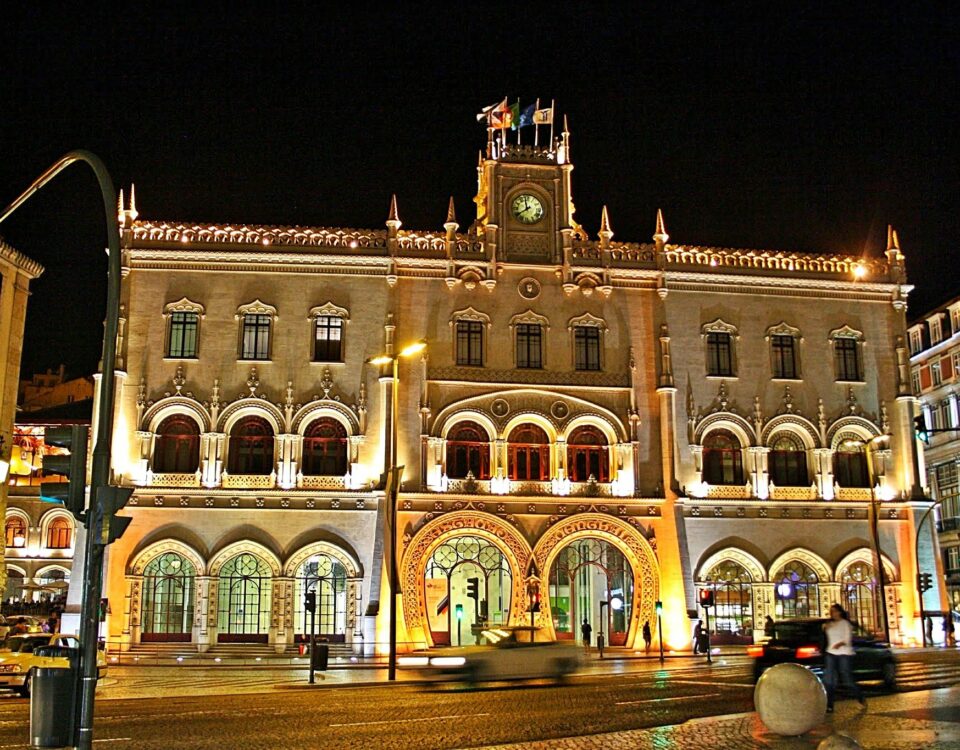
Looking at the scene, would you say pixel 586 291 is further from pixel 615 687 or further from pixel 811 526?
pixel 615 687

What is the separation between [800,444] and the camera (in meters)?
47.4

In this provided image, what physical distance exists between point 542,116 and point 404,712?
3259cm

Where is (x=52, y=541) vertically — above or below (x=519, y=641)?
above

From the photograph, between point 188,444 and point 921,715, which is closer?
point 921,715

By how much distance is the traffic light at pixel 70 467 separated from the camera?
12.5 metres

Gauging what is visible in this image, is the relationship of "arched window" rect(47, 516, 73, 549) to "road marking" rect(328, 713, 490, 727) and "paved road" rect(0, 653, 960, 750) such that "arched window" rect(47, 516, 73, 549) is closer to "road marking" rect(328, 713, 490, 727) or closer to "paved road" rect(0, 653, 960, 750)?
"paved road" rect(0, 653, 960, 750)

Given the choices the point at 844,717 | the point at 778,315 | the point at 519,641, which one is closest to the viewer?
the point at 844,717

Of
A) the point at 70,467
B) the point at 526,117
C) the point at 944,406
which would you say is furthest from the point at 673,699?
the point at 944,406

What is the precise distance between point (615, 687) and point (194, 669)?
54.5 feet

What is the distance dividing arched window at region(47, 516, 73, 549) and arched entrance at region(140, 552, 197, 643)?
25156 millimetres

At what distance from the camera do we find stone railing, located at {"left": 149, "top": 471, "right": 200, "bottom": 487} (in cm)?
4325

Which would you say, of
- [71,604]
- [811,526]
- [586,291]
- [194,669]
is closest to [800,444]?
[811,526]

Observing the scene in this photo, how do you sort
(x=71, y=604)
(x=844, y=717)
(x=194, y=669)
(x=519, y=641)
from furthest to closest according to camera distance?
(x=71, y=604) < (x=194, y=669) < (x=519, y=641) < (x=844, y=717)

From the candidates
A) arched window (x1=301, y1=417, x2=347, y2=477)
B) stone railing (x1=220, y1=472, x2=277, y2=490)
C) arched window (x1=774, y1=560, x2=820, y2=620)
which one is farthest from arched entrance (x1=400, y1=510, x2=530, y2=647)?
arched window (x1=774, y1=560, x2=820, y2=620)
